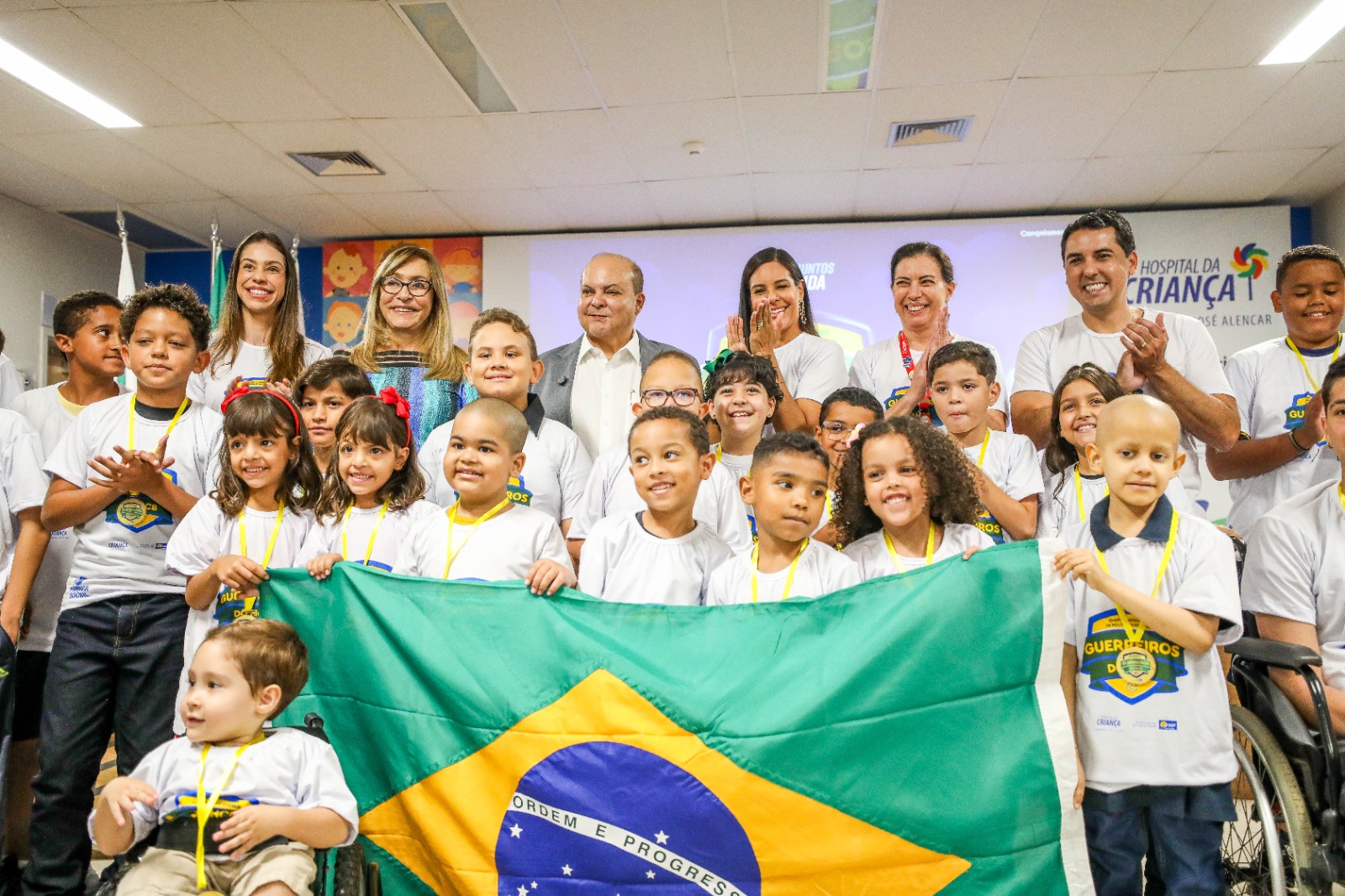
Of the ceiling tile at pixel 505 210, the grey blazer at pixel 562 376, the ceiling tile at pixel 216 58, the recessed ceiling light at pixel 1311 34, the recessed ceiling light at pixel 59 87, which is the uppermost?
the recessed ceiling light at pixel 1311 34

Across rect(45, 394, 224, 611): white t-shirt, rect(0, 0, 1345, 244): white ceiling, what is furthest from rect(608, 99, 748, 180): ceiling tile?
rect(45, 394, 224, 611): white t-shirt

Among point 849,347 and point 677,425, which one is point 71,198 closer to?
point 849,347

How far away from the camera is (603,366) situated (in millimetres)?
3750

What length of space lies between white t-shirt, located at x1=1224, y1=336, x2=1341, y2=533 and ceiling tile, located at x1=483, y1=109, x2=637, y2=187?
428 centimetres

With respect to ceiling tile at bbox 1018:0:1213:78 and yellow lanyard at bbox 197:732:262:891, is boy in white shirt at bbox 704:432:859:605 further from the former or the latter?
ceiling tile at bbox 1018:0:1213:78

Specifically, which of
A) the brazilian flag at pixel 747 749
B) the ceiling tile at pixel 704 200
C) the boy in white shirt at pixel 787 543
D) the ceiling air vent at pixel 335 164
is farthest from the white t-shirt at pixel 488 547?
the ceiling tile at pixel 704 200

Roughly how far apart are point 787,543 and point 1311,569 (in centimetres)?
151

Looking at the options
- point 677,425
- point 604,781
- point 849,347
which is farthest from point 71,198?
point 604,781

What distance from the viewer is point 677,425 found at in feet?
8.54

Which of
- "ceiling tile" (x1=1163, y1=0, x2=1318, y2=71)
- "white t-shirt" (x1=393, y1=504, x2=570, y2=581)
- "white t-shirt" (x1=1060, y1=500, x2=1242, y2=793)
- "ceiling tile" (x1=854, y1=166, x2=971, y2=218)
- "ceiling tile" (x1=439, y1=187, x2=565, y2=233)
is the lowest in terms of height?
"white t-shirt" (x1=1060, y1=500, x2=1242, y2=793)

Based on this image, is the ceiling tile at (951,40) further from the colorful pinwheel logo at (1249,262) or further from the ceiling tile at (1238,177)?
the colorful pinwheel logo at (1249,262)

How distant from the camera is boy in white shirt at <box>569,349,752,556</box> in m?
2.92

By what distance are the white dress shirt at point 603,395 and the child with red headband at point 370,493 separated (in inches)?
38.0

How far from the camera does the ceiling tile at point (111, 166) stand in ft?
21.7
